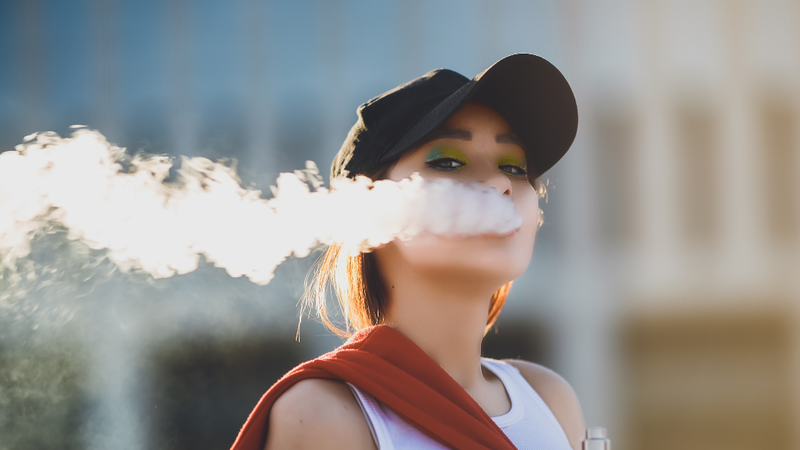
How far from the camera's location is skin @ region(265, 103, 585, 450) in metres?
0.96

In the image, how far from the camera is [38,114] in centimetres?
518

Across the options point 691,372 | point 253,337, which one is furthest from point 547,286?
point 253,337

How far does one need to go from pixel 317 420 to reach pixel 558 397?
29.1 inches

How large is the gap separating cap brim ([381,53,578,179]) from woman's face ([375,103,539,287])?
0.03 metres

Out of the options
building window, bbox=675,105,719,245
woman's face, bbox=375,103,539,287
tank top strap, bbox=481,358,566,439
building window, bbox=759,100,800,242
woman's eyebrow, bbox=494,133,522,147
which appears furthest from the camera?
building window, bbox=759,100,800,242


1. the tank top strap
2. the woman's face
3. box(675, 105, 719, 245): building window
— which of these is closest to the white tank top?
the tank top strap

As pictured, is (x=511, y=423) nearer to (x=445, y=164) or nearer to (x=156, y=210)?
(x=445, y=164)

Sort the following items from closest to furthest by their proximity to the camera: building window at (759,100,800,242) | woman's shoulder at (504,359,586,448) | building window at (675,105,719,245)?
woman's shoulder at (504,359,586,448), building window at (675,105,719,245), building window at (759,100,800,242)

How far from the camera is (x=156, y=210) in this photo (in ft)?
4.14

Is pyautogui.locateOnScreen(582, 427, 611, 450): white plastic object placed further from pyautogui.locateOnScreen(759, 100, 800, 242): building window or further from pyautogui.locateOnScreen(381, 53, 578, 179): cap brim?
pyautogui.locateOnScreen(759, 100, 800, 242): building window

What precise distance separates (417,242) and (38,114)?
18.0 feet

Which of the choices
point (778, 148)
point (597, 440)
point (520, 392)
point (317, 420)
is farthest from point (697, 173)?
point (317, 420)

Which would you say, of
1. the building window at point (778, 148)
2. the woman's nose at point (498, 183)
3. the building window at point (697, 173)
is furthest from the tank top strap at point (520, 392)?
the building window at point (778, 148)

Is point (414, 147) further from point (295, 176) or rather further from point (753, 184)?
point (753, 184)
